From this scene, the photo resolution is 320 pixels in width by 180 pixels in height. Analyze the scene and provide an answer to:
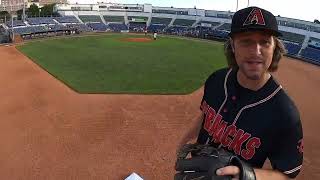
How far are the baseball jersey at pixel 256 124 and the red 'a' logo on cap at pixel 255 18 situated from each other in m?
0.54

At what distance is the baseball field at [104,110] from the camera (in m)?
12.2

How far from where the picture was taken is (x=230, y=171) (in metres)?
2.39

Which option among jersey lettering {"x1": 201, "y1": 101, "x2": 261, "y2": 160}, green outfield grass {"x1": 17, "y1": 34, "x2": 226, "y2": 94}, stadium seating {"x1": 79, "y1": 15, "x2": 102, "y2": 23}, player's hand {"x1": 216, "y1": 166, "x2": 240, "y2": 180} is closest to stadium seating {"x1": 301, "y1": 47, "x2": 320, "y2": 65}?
green outfield grass {"x1": 17, "y1": 34, "x2": 226, "y2": 94}

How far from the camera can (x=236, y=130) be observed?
9.75ft

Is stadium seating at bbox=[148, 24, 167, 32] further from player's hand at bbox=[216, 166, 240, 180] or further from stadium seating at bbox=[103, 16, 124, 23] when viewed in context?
player's hand at bbox=[216, 166, 240, 180]

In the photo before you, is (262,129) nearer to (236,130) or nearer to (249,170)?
(236,130)

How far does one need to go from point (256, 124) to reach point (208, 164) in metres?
0.54

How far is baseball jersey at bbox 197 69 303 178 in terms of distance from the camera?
2715 mm

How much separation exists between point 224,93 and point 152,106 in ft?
48.4

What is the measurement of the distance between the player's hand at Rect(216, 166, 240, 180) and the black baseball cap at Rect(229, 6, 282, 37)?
983 millimetres

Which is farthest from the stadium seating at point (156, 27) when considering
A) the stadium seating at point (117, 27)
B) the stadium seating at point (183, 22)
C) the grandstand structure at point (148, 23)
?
the stadium seating at point (117, 27)

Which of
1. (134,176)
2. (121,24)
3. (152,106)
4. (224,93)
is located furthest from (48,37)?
(224,93)

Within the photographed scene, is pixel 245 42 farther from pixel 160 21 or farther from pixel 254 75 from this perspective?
pixel 160 21

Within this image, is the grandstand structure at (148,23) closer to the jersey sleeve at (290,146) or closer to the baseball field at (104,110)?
the baseball field at (104,110)
